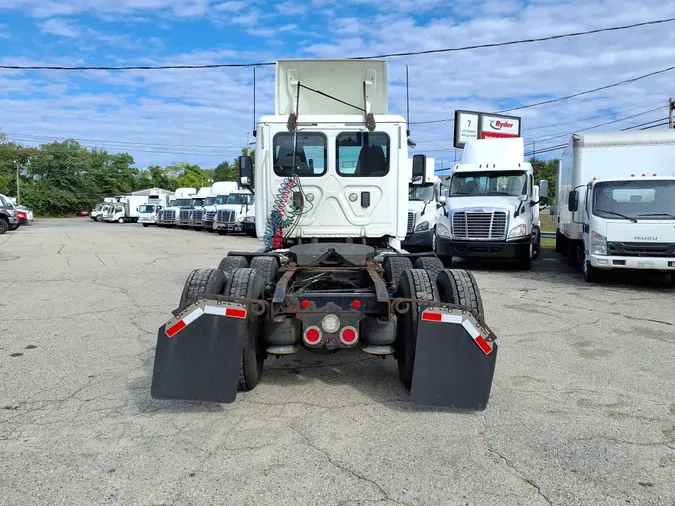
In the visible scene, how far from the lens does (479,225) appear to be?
555 inches

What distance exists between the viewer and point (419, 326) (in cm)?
427

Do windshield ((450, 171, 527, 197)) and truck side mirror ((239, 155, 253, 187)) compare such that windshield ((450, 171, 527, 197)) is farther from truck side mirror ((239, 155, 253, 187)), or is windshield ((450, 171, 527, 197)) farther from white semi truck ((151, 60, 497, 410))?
truck side mirror ((239, 155, 253, 187))

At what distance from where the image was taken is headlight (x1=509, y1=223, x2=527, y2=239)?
13.9 meters

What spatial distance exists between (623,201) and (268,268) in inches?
338

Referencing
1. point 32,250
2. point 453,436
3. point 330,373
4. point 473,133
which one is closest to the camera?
point 453,436

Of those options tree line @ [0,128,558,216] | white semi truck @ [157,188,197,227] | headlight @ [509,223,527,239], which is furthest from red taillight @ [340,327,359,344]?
tree line @ [0,128,558,216]

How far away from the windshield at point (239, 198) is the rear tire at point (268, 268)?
2380 centimetres

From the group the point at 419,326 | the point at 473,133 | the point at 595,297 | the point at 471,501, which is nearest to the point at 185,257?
the point at 595,297

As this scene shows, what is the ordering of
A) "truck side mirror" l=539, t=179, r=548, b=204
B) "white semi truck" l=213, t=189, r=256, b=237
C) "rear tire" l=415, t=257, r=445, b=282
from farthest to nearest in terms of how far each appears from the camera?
"white semi truck" l=213, t=189, r=256, b=237 < "truck side mirror" l=539, t=179, r=548, b=204 < "rear tire" l=415, t=257, r=445, b=282

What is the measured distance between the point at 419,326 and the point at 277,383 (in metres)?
1.58

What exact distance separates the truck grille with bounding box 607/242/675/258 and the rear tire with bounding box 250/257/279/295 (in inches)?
301

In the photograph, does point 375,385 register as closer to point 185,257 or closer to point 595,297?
point 595,297

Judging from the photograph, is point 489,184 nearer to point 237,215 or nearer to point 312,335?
point 312,335

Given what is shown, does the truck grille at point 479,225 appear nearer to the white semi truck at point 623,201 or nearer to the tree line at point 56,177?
A: the white semi truck at point 623,201
